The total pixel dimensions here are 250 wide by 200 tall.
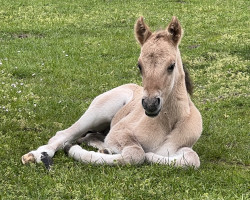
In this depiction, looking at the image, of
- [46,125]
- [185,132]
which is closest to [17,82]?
[46,125]

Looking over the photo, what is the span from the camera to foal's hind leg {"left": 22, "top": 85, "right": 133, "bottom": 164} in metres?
7.28

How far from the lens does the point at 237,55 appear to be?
49.5 ft

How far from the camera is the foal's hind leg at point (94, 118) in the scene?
728 centimetres

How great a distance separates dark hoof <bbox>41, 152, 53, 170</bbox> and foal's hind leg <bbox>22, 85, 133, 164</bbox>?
6.8 inches

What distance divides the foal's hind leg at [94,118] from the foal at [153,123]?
1 cm

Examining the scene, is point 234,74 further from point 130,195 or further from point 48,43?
point 130,195

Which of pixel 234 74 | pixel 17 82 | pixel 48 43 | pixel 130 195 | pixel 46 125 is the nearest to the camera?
pixel 130 195

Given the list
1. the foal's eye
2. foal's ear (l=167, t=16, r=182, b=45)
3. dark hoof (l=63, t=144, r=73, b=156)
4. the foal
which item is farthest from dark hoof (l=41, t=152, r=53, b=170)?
foal's ear (l=167, t=16, r=182, b=45)

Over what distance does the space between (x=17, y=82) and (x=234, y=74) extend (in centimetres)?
542

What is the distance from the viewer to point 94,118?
7789 mm

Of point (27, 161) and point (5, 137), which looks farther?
point (5, 137)

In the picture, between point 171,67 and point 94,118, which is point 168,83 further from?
point 94,118

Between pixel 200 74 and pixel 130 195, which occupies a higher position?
pixel 130 195

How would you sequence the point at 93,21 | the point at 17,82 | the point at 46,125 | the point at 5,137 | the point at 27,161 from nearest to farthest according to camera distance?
the point at 27,161
the point at 5,137
the point at 46,125
the point at 17,82
the point at 93,21
